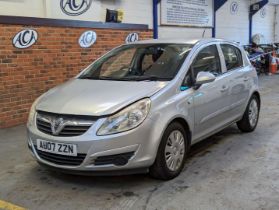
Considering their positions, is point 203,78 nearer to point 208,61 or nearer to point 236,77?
point 208,61

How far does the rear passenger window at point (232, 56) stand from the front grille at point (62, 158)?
266cm

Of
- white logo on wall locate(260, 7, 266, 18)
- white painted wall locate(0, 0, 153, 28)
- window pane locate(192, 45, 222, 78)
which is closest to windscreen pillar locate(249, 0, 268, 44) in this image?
white logo on wall locate(260, 7, 266, 18)

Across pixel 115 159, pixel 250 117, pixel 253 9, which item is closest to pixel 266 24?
pixel 253 9

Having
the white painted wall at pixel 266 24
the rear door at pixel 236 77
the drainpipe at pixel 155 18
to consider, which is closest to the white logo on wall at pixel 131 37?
the drainpipe at pixel 155 18

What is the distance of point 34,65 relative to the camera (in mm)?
7383

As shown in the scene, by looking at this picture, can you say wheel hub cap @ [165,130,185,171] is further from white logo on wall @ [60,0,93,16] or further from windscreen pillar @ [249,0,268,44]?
windscreen pillar @ [249,0,268,44]

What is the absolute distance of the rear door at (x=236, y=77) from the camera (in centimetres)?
550

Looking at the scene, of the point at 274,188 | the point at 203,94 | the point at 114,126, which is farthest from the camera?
the point at 203,94

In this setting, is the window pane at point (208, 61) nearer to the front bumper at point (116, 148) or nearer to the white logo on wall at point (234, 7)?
the front bumper at point (116, 148)

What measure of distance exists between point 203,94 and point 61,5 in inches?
192

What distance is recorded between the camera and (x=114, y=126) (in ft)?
12.3

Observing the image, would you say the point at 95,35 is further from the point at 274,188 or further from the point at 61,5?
the point at 274,188

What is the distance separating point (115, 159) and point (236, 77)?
255 cm

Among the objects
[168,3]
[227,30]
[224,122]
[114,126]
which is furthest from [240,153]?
[227,30]
